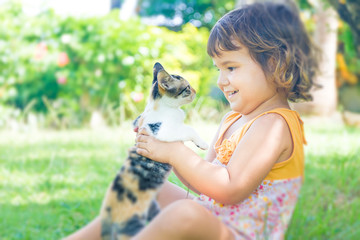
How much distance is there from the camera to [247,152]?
144 centimetres

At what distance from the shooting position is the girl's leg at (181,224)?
1224 millimetres

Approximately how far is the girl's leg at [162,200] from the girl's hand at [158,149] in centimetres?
11

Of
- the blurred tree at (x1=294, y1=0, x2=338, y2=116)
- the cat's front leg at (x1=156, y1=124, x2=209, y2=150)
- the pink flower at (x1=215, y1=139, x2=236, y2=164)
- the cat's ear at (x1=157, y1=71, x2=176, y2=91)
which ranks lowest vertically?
the blurred tree at (x1=294, y1=0, x2=338, y2=116)

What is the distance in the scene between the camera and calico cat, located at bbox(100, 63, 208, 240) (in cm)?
128

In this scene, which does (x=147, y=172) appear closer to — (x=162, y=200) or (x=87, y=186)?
(x=162, y=200)

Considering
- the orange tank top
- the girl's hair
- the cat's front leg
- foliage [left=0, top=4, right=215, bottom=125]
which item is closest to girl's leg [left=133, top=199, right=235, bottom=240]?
the cat's front leg

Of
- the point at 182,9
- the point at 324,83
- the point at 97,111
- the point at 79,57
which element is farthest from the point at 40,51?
the point at 182,9

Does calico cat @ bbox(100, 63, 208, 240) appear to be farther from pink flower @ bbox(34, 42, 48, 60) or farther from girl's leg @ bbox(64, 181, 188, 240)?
pink flower @ bbox(34, 42, 48, 60)

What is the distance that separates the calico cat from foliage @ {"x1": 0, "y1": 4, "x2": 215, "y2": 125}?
401cm

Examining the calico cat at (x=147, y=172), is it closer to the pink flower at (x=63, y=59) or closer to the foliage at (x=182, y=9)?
the pink flower at (x=63, y=59)

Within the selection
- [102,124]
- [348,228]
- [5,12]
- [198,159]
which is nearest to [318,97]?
[102,124]

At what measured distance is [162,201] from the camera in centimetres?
141

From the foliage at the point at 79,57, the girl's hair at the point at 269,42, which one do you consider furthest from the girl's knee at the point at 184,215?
the foliage at the point at 79,57

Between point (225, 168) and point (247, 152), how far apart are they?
10 centimetres
